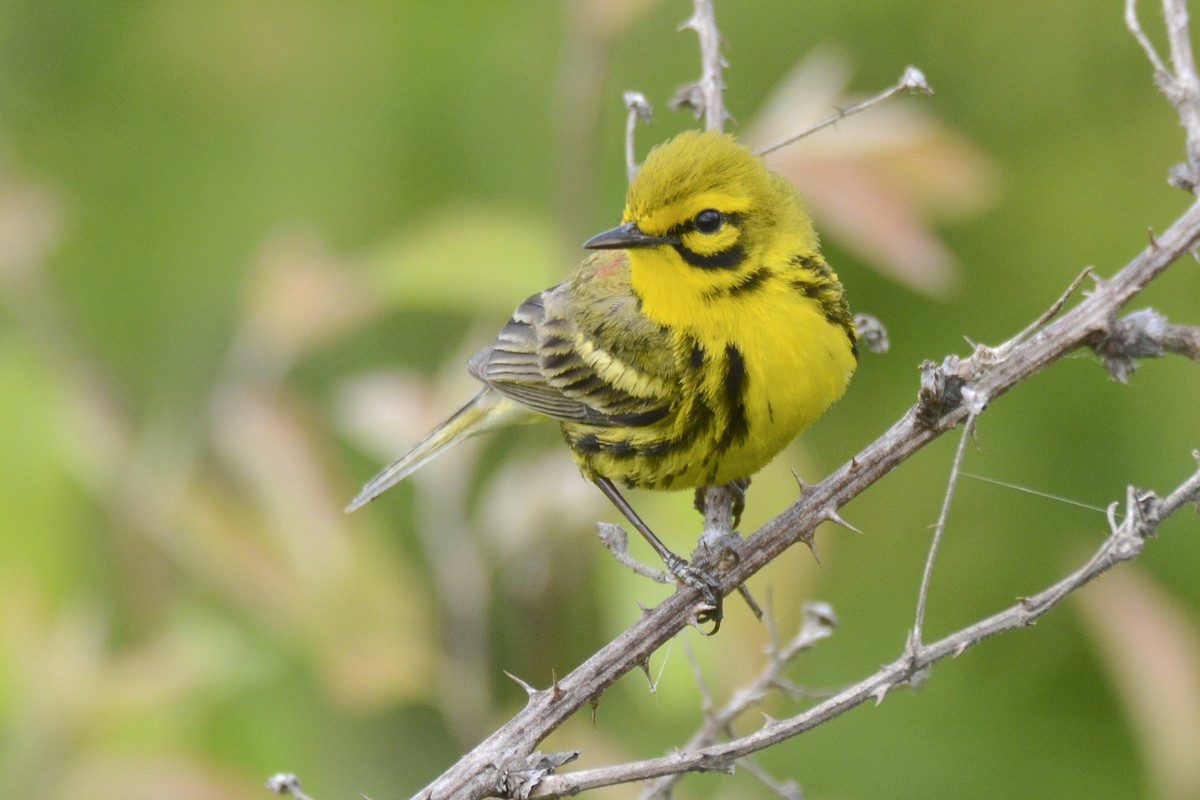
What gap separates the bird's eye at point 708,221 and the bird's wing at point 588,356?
24cm

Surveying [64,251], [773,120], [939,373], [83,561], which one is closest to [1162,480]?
[773,120]

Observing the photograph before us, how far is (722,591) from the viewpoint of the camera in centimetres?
228

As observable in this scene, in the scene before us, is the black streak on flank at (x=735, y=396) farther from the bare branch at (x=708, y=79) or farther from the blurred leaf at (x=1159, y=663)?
the blurred leaf at (x=1159, y=663)

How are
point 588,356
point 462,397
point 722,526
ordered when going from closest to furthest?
point 722,526
point 462,397
point 588,356

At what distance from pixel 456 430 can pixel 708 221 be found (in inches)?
34.2

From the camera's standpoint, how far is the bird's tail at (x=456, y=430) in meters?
3.23

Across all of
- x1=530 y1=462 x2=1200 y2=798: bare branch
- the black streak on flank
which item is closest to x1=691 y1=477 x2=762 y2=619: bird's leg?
the black streak on flank

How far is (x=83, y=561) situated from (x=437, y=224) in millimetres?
1313

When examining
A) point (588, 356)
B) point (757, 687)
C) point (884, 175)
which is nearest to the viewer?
point (757, 687)

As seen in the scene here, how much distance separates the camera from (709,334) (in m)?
2.81

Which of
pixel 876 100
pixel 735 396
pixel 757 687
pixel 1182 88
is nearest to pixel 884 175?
pixel 876 100

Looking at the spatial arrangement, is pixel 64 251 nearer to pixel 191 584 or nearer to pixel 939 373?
pixel 191 584

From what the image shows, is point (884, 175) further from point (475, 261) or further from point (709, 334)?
point (475, 261)

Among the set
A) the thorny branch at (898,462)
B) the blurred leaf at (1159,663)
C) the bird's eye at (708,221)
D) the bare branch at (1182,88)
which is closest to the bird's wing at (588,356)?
the bird's eye at (708,221)
